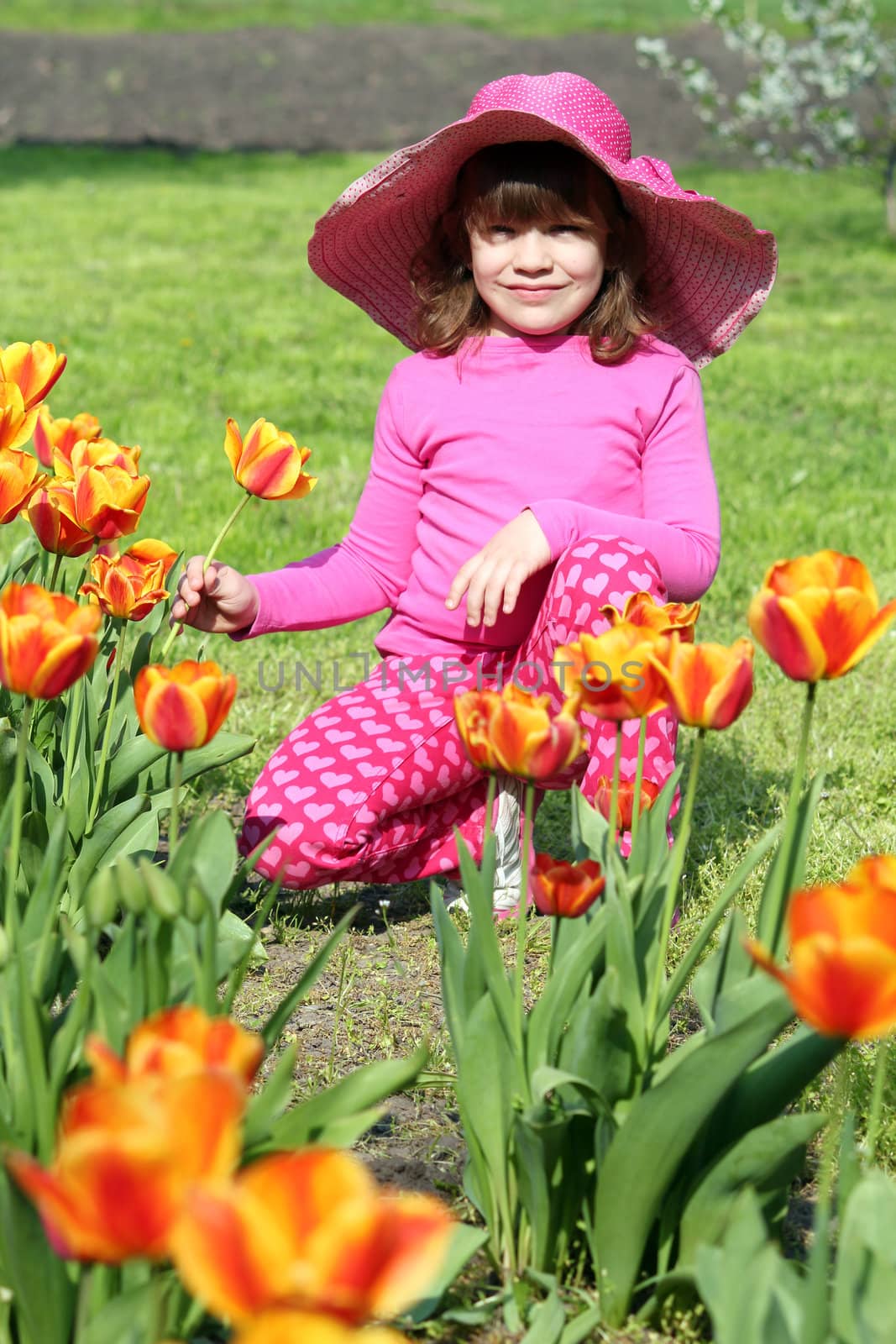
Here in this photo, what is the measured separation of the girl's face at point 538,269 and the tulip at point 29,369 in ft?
2.49

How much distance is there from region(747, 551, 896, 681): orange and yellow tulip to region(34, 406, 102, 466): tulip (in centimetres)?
110

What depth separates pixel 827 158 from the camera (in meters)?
14.5

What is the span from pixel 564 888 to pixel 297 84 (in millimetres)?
16422

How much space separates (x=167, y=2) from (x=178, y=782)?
21352mm

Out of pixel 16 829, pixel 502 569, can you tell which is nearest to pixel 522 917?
pixel 16 829

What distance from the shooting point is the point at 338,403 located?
5727 millimetres

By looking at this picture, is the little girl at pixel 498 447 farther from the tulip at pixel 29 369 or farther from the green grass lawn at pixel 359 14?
the green grass lawn at pixel 359 14

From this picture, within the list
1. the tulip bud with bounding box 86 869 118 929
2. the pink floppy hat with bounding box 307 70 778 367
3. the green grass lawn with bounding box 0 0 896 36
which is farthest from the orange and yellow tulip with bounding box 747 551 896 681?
the green grass lawn with bounding box 0 0 896 36

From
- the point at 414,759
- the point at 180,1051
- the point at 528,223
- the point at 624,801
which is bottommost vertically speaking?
the point at 414,759

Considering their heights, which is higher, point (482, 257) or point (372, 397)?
point (482, 257)

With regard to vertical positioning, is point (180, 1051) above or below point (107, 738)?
above

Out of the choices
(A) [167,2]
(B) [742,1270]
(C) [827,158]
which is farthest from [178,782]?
(A) [167,2]

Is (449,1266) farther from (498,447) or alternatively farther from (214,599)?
(498,447)

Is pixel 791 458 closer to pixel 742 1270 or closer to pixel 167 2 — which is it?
pixel 742 1270
